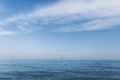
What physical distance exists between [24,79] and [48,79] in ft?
16.9

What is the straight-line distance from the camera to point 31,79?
43969 millimetres

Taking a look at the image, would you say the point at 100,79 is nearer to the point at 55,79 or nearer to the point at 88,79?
the point at 88,79

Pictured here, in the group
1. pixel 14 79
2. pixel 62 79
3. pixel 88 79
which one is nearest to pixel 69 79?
pixel 62 79

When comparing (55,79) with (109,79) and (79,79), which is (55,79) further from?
(109,79)

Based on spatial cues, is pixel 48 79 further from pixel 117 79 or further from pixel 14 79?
pixel 117 79

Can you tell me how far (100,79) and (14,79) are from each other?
732 inches

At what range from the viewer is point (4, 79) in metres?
44.2

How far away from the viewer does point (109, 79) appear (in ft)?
143

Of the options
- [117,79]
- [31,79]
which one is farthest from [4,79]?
[117,79]

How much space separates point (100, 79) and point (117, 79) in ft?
11.6

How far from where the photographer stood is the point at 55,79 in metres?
44.1

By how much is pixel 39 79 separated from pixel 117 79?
16.6m

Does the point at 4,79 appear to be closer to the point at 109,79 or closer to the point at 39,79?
the point at 39,79

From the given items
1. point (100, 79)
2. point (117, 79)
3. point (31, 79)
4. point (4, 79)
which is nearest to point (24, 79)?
point (31, 79)
